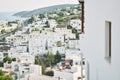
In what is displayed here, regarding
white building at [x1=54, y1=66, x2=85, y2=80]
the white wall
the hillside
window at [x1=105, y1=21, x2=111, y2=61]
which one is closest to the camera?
the white wall

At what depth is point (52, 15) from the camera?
1766cm

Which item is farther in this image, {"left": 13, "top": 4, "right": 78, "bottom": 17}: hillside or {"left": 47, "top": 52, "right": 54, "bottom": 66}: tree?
{"left": 13, "top": 4, "right": 78, "bottom": 17}: hillside

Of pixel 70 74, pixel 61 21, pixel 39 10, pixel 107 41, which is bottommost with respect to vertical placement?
pixel 70 74

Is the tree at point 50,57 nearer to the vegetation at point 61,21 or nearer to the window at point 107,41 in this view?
the vegetation at point 61,21

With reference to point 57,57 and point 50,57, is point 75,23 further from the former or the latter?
point 50,57

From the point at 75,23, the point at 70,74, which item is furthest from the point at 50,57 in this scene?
the point at 70,74

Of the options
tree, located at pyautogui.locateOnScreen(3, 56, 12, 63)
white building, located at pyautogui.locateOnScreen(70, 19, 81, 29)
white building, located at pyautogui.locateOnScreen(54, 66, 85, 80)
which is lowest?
white building, located at pyautogui.locateOnScreen(54, 66, 85, 80)

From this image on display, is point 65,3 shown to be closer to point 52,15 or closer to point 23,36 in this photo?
point 52,15

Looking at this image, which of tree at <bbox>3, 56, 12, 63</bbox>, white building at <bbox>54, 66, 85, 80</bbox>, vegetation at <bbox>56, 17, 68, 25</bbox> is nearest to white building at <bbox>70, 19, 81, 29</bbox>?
vegetation at <bbox>56, 17, 68, 25</bbox>

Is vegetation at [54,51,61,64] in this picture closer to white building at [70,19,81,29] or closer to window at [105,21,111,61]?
white building at [70,19,81,29]

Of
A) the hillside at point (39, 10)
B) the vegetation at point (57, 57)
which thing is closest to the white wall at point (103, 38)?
the vegetation at point (57, 57)

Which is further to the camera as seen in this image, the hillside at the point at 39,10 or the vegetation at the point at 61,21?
the hillside at the point at 39,10

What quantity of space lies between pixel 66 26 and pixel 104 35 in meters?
12.1

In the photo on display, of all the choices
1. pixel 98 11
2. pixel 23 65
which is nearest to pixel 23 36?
pixel 23 65
